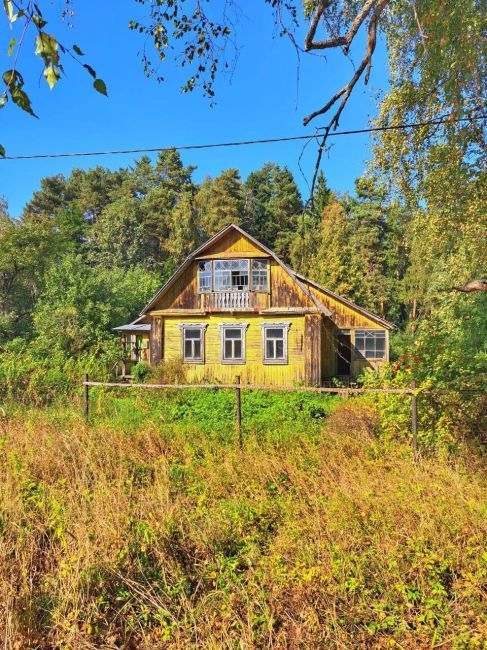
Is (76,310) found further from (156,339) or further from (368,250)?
(368,250)

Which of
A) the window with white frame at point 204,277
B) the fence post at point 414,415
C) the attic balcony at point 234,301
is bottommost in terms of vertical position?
the fence post at point 414,415

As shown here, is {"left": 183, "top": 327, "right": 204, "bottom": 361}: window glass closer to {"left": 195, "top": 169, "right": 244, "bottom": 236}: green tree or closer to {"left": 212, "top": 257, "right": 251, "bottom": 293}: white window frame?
{"left": 212, "top": 257, "right": 251, "bottom": 293}: white window frame

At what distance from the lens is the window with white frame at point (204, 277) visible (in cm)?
1938

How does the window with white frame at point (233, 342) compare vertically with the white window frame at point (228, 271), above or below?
below

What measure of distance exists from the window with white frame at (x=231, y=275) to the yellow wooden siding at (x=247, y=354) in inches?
50.0

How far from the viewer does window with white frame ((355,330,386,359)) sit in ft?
75.0

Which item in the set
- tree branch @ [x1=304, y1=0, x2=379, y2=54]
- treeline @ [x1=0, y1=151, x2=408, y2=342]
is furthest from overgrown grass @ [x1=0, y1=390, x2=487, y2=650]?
treeline @ [x1=0, y1=151, x2=408, y2=342]

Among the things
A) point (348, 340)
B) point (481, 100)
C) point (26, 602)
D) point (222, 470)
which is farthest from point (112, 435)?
point (348, 340)

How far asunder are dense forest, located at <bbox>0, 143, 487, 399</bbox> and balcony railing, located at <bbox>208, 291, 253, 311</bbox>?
10.8 ft

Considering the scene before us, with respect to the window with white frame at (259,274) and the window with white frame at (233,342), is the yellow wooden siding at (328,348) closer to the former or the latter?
the window with white frame at (259,274)

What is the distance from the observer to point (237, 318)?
19.2m

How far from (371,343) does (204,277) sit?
32.1 feet

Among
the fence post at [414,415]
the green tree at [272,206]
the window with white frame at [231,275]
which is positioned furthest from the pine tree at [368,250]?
the fence post at [414,415]

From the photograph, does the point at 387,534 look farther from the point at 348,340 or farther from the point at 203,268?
the point at 348,340
